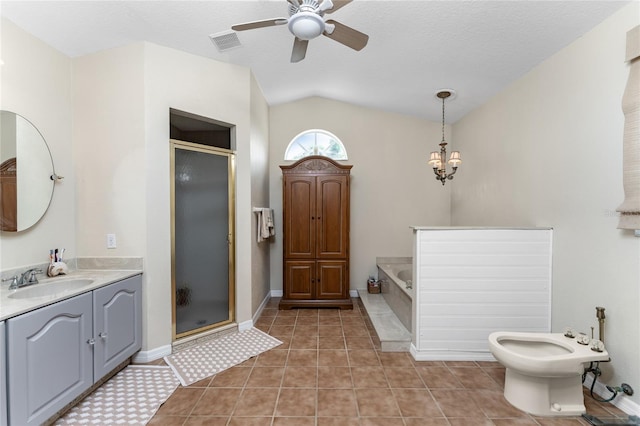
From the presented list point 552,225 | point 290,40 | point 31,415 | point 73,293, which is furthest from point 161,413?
point 552,225

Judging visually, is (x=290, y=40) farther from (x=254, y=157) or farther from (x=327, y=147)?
(x=327, y=147)

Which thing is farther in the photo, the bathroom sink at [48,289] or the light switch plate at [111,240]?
the light switch plate at [111,240]

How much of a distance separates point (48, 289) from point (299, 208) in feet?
8.35

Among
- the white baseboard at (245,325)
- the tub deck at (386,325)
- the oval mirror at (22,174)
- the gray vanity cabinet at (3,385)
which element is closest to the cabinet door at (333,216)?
the tub deck at (386,325)

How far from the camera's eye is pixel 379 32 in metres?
2.41

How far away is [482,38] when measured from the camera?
2322 mm

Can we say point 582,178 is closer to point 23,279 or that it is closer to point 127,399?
point 127,399

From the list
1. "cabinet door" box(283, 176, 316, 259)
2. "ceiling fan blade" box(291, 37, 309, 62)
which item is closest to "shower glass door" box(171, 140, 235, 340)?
"cabinet door" box(283, 176, 316, 259)

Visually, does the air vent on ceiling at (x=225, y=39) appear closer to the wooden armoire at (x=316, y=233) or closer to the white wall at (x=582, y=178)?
the wooden armoire at (x=316, y=233)

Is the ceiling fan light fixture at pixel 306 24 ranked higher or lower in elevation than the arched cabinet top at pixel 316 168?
higher

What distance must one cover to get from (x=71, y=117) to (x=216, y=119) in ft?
4.01

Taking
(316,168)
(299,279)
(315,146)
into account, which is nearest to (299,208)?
(316,168)

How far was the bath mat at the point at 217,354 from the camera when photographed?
2328mm

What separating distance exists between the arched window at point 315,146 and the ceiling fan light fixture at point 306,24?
9.16 feet
